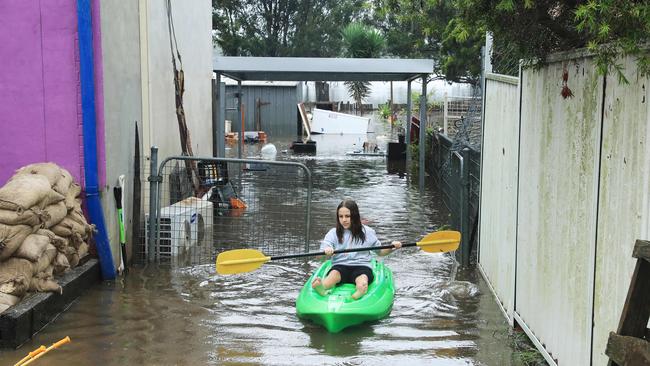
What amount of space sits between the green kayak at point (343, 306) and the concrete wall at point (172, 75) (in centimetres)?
425

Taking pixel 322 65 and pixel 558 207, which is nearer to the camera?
pixel 558 207

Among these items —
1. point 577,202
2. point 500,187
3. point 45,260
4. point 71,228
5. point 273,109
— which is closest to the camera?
point 577,202

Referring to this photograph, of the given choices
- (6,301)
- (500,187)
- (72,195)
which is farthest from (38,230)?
(500,187)

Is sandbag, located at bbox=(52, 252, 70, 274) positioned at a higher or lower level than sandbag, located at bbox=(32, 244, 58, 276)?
lower

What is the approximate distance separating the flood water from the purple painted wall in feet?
5.35

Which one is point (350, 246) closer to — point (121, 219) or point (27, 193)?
point (121, 219)

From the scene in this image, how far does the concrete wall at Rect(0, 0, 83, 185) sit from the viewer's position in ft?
26.8

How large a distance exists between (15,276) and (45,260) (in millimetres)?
526

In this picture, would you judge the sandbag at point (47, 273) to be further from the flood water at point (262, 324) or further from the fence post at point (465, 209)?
the fence post at point (465, 209)

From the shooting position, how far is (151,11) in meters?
10.7

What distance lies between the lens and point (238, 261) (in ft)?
25.6

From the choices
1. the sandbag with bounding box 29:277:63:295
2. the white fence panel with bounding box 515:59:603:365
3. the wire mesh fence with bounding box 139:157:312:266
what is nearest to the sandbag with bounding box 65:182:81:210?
the sandbag with bounding box 29:277:63:295

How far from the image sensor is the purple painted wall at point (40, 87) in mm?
8164

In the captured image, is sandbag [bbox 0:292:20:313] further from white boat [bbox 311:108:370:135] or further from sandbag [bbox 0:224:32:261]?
white boat [bbox 311:108:370:135]
